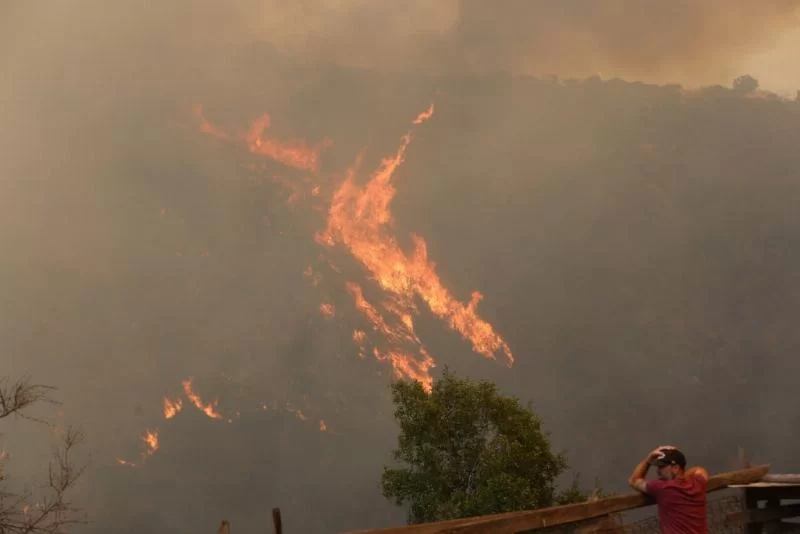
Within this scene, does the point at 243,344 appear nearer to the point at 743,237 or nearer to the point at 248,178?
the point at 248,178

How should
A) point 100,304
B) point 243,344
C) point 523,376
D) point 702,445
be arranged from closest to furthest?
point 702,445 → point 523,376 → point 243,344 → point 100,304

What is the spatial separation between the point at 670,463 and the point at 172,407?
523ft

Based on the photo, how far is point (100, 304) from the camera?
6708 inches

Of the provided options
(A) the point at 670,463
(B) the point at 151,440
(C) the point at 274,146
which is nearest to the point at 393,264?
(C) the point at 274,146

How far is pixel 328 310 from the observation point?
155 meters

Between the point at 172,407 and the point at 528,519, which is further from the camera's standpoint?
the point at 172,407

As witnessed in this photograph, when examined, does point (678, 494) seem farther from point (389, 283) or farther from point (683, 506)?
point (389, 283)

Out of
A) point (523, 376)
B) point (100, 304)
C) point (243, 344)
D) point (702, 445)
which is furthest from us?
point (100, 304)

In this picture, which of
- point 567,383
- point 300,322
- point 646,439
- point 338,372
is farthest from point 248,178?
point 646,439

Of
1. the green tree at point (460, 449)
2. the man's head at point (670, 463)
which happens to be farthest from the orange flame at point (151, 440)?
the man's head at point (670, 463)

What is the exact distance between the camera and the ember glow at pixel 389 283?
14600 cm

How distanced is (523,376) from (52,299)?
132106mm

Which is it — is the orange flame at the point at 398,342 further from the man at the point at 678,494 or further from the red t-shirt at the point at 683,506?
the red t-shirt at the point at 683,506

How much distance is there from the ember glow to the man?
431 ft
